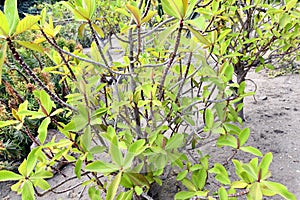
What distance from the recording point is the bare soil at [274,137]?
1.68 metres

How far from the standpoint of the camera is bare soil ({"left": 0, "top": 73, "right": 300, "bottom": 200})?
→ 1684mm

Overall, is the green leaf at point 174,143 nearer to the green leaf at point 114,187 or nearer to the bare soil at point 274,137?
the green leaf at point 114,187

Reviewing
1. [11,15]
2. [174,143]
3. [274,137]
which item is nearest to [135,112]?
[174,143]

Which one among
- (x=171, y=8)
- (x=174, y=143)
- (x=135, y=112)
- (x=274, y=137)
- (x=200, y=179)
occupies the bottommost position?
(x=274, y=137)

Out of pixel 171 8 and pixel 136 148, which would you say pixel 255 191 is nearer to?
pixel 136 148

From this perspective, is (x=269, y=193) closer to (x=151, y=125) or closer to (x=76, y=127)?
(x=151, y=125)

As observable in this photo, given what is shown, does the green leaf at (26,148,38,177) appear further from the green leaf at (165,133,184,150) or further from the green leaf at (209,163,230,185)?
the green leaf at (209,163,230,185)

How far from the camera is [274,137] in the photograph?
2035 mm

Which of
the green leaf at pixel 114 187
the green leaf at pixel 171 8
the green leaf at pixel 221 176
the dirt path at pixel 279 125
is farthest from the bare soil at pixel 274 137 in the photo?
the green leaf at pixel 171 8

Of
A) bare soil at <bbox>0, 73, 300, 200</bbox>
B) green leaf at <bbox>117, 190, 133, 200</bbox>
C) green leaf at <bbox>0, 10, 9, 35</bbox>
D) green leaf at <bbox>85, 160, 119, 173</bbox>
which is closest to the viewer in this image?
green leaf at <bbox>0, 10, 9, 35</bbox>

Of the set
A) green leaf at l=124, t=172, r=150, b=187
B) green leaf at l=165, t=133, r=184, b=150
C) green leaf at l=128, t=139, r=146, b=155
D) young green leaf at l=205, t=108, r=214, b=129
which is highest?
green leaf at l=128, t=139, r=146, b=155

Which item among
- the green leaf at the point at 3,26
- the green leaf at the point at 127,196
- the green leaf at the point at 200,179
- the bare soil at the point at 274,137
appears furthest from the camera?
the bare soil at the point at 274,137

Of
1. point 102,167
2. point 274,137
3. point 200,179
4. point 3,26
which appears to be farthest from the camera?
point 274,137

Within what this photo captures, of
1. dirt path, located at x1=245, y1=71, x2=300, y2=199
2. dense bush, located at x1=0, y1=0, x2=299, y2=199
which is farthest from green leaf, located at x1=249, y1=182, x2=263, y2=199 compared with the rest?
dirt path, located at x1=245, y1=71, x2=300, y2=199
